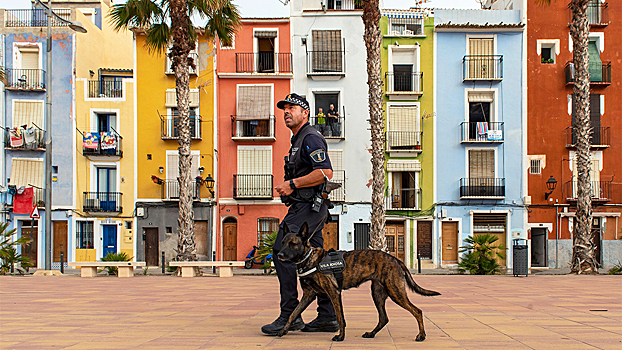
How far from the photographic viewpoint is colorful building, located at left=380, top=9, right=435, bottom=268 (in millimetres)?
27938

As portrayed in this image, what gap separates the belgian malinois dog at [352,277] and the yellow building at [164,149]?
2393 cm

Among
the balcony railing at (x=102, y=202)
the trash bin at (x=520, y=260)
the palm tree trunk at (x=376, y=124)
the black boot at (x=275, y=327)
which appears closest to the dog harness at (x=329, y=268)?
the black boot at (x=275, y=327)

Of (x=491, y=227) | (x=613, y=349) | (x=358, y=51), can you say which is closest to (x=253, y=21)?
(x=358, y=51)

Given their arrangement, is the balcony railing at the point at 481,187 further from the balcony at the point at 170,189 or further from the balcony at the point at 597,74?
the balcony at the point at 170,189

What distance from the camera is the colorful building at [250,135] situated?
28.2 meters

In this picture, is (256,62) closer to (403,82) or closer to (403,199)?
(403,82)

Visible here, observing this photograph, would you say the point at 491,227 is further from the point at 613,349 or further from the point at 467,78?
the point at 613,349

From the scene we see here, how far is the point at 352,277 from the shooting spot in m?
4.89

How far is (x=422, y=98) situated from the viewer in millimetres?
28344

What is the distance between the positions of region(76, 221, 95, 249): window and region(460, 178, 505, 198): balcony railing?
20.0 meters

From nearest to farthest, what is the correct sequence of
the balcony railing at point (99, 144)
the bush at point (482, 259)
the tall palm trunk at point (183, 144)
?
the bush at point (482, 259) → the tall palm trunk at point (183, 144) → the balcony railing at point (99, 144)

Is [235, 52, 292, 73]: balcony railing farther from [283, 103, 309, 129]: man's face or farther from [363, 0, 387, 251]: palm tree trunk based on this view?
[283, 103, 309, 129]: man's face

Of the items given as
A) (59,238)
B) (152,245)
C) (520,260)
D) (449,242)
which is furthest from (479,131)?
(59,238)

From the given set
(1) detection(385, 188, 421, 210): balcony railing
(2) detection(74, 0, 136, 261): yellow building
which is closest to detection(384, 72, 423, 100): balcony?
(1) detection(385, 188, 421, 210): balcony railing
